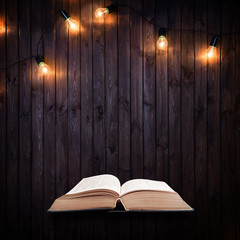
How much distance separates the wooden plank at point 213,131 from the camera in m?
1.39

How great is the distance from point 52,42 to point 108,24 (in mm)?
482

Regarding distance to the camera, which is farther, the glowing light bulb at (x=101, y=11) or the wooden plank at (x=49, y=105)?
the wooden plank at (x=49, y=105)

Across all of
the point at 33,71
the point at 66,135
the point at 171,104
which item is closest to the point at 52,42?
the point at 33,71

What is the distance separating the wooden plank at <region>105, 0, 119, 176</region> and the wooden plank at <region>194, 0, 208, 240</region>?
2.14 feet

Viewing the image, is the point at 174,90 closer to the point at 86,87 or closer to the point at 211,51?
the point at 211,51

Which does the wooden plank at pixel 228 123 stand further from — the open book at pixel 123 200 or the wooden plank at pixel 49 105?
the wooden plank at pixel 49 105

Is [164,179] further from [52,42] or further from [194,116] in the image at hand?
[52,42]

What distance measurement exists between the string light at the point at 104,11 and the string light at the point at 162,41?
16.8 inches

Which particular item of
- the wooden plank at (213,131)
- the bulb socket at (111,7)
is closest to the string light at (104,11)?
the bulb socket at (111,7)

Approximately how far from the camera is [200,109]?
142 centimetres

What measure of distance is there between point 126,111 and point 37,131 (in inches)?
29.4

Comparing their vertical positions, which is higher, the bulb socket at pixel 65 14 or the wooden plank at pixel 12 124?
the bulb socket at pixel 65 14

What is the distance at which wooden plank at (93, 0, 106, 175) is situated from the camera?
1428 millimetres

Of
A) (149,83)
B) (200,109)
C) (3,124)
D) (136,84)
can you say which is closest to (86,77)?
(136,84)
